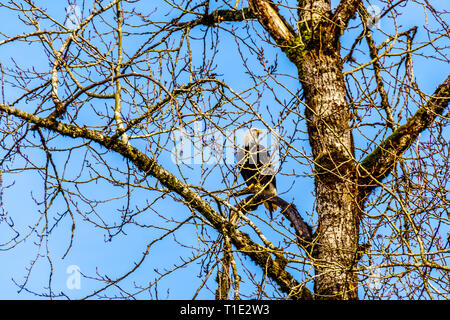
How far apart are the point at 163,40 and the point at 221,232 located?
2837 mm

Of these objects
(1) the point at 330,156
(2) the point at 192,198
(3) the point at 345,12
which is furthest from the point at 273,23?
(2) the point at 192,198

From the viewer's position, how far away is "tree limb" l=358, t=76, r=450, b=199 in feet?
18.9

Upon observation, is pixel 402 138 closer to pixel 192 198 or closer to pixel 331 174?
pixel 331 174

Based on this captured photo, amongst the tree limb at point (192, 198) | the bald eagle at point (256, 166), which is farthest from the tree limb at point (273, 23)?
the tree limb at point (192, 198)

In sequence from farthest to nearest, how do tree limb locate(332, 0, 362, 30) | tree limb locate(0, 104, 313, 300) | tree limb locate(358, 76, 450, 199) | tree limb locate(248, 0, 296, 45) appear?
tree limb locate(248, 0, 296, 45) < tree limb locate(332, 0, 362, 30) < tree limb locate(358, 76, 450, 199) < tree limb locate(0, 104, 313, 300)

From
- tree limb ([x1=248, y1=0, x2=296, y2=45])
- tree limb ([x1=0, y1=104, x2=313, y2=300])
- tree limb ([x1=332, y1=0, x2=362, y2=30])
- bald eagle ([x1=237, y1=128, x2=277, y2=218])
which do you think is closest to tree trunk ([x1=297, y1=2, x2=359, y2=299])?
tree limb ([x1=332, y1=0, x2=362, y2=30])

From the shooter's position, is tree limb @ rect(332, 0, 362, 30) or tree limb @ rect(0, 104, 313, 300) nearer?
tree limb @ rect(0, 104, 313, 300)

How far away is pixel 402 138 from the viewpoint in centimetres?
589

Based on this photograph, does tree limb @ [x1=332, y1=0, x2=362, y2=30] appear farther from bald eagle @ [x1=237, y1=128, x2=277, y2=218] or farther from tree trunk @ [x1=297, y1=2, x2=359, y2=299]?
bald eagle @ [x1=237, y1=128, x2=277, y2=218]

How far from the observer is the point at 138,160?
5.32 meters

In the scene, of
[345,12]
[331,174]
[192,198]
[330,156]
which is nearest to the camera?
[330,156]

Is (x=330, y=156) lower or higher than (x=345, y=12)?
lower

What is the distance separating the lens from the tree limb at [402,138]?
5766 millimetres

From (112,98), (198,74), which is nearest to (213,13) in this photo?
(198,74)
